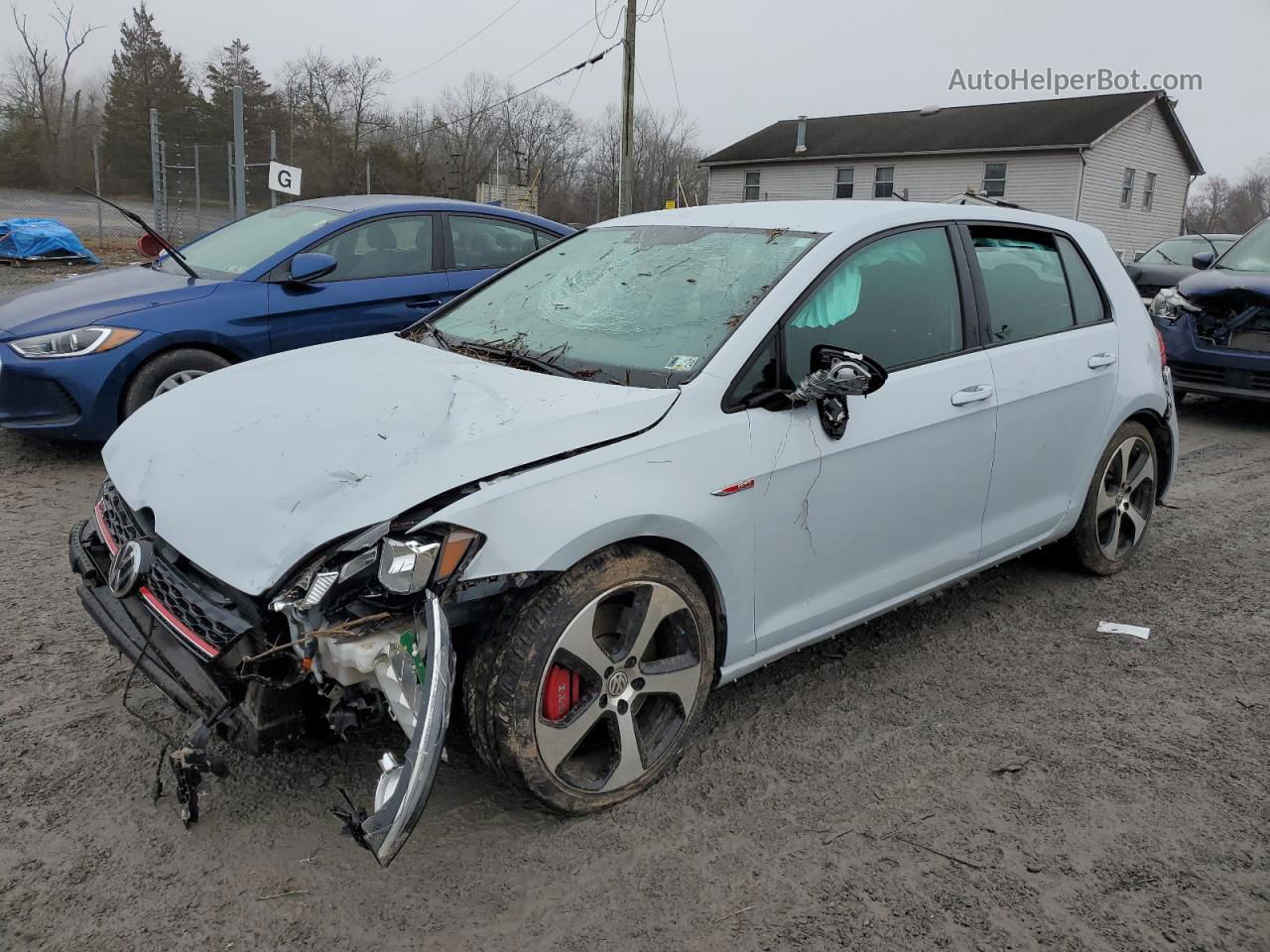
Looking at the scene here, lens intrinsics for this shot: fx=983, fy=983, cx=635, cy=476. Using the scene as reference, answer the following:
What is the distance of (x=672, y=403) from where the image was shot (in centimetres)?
280

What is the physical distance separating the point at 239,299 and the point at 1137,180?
124ft

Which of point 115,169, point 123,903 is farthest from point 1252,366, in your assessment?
point 115,169

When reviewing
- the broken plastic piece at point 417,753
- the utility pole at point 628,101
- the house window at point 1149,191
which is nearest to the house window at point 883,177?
the house window at point 1149,191

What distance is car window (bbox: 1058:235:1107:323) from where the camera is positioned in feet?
13.9

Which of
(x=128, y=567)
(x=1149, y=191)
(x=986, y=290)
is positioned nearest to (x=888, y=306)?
(x=986, y=290)

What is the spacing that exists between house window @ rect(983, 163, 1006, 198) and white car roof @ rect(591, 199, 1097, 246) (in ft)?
112

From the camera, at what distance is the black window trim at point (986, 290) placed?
12.3 ft

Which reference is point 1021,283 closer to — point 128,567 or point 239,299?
Answer: point 128,567

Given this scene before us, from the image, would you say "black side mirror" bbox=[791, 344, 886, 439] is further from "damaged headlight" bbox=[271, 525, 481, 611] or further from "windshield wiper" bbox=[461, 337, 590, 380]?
"damaged headlight" bbox=[271, 525, 481, 611]

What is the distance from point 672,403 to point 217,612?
1310 mm

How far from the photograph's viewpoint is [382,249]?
657 centimetres

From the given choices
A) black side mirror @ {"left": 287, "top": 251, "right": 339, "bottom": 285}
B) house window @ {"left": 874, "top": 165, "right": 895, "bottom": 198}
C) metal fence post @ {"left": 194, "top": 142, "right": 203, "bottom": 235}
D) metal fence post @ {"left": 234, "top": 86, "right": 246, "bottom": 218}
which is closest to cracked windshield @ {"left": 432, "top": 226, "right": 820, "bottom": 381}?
black side mirror @ {"left": 287, "top": 251, "right": 339, "bottom": 285}

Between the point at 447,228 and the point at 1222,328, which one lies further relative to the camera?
the point at 1222,328

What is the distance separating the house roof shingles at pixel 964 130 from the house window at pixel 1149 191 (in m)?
2.20
